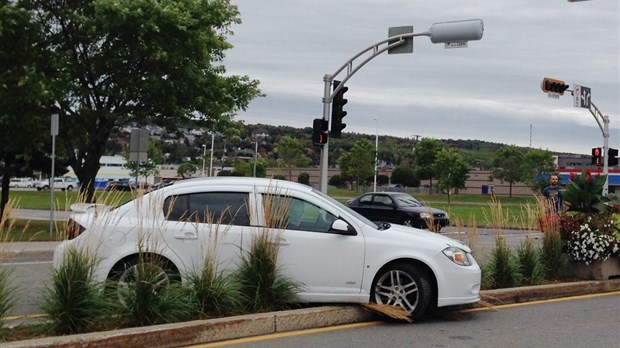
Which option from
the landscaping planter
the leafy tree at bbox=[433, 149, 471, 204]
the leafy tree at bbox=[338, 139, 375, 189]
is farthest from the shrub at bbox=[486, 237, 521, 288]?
the leafy tree at bbox=[338, 139, 375, 189]

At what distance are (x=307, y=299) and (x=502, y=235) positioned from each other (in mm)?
3578

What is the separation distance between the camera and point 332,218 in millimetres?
8109

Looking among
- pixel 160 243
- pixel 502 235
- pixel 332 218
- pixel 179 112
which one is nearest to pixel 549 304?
pixel 502 235

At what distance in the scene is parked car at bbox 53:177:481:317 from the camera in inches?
306

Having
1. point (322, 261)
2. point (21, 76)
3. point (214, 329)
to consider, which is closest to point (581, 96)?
point (21, 76)

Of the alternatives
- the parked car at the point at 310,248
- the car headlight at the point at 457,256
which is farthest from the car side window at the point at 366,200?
the parked car at the point at 310,248

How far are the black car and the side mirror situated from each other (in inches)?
648

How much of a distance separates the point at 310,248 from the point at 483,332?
6.80ft

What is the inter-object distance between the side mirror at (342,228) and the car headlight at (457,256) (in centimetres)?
107

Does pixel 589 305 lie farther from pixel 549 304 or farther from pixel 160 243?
pixel 160 243

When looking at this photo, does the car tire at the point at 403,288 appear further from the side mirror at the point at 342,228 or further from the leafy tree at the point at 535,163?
the leafy tree at the point at 535,163

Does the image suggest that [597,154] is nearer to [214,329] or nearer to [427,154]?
[214,329]

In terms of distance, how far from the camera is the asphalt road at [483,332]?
704cm

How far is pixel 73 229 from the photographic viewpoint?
25.3 ft
